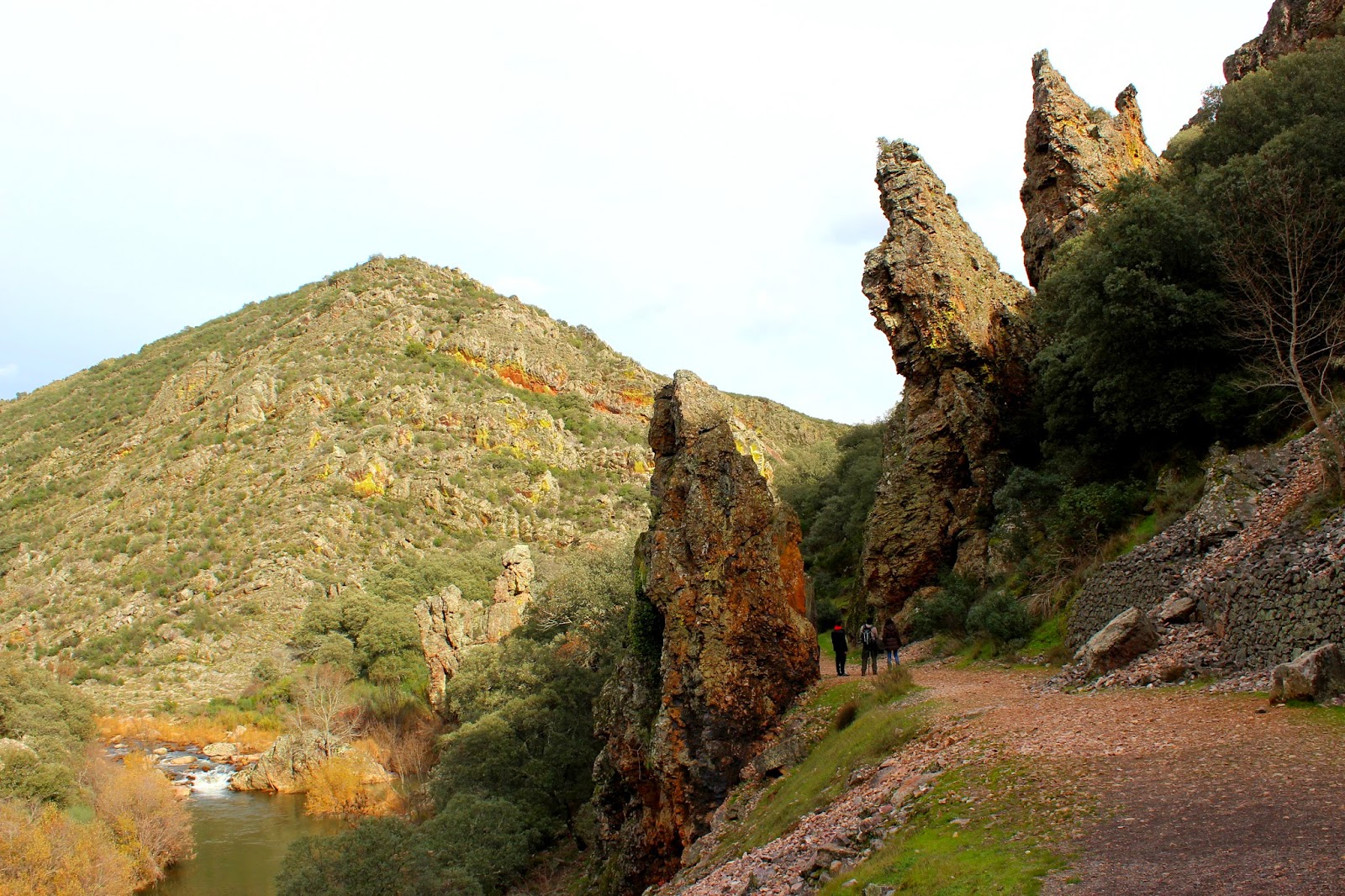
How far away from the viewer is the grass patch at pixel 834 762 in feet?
39.9

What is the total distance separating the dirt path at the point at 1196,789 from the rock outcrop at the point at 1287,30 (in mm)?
27125

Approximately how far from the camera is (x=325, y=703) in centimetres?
4781

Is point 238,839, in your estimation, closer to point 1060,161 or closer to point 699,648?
point 699,648

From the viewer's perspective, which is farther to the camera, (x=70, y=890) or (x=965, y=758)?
(x=70, y=890)

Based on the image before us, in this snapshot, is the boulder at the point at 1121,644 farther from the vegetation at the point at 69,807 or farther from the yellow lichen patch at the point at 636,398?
the yellow lichen patch at the point at 636,398

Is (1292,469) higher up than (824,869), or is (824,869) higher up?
(1292,469)

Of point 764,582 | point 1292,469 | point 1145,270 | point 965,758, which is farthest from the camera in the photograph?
point 1145,270

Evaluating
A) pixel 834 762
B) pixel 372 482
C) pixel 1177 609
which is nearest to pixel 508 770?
pixel 834 762

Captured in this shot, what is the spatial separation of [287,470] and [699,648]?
53.7m

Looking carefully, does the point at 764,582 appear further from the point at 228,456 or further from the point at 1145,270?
the point at 228,456

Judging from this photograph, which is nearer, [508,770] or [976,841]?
[976,841]

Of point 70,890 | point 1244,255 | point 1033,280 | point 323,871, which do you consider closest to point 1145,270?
point 1244,255

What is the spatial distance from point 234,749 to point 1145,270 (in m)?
51.9

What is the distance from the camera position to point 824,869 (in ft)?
28.2
